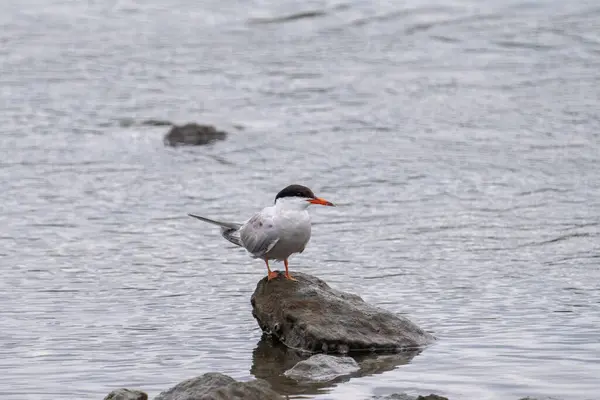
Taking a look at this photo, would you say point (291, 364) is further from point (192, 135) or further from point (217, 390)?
point (192, 135)

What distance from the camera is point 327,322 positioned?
24.1ft

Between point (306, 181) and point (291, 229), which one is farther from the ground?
point (291, 229)

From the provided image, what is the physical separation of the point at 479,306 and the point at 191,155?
6.95 metres

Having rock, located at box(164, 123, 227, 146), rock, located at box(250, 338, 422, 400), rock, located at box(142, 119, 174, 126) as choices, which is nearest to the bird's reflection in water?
rock, located at box(250, 338, 422, 400)

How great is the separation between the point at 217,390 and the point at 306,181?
7720 mm

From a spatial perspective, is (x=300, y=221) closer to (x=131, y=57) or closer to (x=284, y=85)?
(x=284, y=85)

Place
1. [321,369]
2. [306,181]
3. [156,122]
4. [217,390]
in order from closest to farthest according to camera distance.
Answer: [217,390] < [321,369] < [306,181] < [156,122]

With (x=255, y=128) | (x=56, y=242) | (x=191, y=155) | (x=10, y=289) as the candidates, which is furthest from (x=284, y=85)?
(x=10, y=289)

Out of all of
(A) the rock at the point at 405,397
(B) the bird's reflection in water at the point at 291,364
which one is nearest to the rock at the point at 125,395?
(B) the bird's reflection in water at the point at 291,364

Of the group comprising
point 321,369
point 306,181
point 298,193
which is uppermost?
point 298,193

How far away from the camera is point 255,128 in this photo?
15.9m

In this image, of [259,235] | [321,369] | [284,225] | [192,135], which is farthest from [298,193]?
[192,135]

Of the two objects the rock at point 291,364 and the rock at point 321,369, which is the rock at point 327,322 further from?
the rock at point 321,369

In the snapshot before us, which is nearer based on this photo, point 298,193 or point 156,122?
point 298,193
